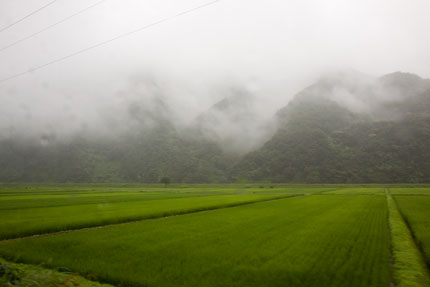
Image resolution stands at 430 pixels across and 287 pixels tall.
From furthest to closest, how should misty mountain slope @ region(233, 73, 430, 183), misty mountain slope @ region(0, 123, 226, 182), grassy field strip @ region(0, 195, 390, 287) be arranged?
1. misty mountain slope @ region(0, 123, 226, 182)
2. misty mountain slope @ region(233, 73, 430, 183)
3. grassy field strip @ region(0, 195, 390, 287)

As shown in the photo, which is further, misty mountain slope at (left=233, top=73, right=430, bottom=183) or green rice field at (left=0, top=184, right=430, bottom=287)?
misty mountain slope at (left=233, top=73, right=430, bottom=183)

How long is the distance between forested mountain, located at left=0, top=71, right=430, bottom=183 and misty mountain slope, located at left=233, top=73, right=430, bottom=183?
1.13ft

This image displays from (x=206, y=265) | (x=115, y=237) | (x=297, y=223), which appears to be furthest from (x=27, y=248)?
(x=297, y=223)

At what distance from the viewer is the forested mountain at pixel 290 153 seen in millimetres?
120750

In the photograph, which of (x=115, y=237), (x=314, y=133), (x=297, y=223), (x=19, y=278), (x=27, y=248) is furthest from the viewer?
(x=314, y=133)

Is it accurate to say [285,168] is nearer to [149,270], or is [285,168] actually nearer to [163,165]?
[163,165]

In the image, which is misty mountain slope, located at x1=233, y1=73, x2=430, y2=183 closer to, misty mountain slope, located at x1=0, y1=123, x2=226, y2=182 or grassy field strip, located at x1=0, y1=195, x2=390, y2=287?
misty mountain slope, located at x1=0, y1=123, x2=226, y2=182

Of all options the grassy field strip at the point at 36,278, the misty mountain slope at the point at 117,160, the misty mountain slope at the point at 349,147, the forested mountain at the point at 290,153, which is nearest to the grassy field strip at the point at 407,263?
the grassy field strip at the point at 36,278

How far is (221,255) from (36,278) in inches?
251

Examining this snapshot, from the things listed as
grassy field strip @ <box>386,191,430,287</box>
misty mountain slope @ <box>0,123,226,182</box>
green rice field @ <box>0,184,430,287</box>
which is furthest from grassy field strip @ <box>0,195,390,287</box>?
misty mountain slope @ <box>0,123,226,182</box>

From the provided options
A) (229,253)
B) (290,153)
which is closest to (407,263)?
(229,253)

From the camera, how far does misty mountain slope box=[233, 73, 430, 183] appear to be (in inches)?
4542

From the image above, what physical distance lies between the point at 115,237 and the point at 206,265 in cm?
696

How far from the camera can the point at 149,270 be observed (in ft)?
30.1
